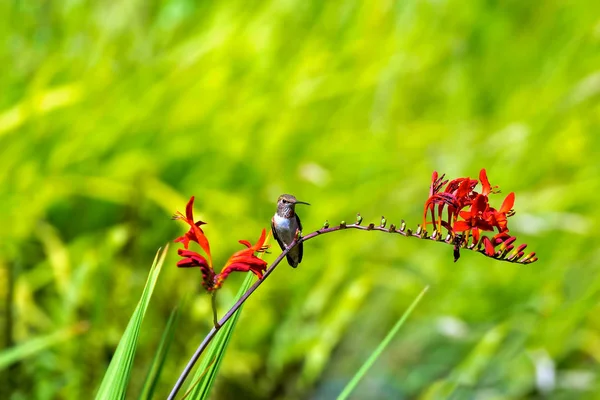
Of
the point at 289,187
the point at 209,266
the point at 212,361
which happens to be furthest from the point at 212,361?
the point at 289,187

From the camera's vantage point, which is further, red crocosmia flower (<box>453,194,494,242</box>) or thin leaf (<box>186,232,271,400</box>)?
thin leaf (<box>186,232,271,400</box>)

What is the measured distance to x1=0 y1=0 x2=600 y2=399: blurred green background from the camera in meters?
2.67

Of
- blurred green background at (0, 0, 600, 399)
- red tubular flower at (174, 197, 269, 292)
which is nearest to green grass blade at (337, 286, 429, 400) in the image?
red tubular flower at (174, 197, 269, 292)

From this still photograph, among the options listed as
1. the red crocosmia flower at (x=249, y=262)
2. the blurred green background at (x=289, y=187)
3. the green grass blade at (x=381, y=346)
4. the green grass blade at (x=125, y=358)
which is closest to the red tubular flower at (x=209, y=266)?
the red crocosmia flower at (x=249, y=262)

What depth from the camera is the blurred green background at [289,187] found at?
2672 mm

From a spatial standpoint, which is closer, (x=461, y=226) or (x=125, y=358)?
(x=461, y=226)

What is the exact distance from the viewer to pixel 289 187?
10.0ft

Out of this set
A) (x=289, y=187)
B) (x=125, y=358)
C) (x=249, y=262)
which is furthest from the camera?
(x=289, y=187)

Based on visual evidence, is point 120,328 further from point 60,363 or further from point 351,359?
point 351,359

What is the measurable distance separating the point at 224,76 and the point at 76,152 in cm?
76

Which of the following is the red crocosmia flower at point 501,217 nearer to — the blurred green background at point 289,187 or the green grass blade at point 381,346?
the green grass blade at point 381,346

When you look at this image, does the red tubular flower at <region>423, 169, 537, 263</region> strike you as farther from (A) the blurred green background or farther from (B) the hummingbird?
(A) the blurred green background

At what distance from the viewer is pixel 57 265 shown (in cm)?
257

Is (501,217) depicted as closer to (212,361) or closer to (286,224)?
(286,224)
